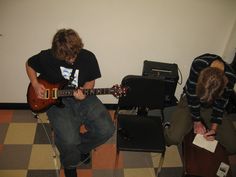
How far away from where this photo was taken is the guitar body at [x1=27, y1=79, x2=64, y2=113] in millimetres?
2758

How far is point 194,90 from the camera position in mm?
2836

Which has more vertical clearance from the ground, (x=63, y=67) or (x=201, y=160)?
(x=63, y=67)

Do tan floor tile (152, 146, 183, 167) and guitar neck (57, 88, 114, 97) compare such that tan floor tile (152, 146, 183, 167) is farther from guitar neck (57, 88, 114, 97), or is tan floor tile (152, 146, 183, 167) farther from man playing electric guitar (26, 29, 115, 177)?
guitar neck (57, 88, 114, 97)

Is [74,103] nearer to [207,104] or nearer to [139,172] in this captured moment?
[139,172]

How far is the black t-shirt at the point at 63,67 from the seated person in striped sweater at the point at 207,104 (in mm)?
998

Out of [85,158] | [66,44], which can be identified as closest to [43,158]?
[85,158]

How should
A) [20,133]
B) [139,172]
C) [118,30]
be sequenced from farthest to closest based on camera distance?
[20,133], [118,30], [139,172]

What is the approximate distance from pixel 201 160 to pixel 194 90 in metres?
0.70

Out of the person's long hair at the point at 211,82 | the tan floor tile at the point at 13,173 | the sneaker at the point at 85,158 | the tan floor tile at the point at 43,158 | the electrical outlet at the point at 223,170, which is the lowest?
the tan floor tile at the point at 13,173

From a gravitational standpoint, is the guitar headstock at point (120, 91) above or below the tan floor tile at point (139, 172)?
above

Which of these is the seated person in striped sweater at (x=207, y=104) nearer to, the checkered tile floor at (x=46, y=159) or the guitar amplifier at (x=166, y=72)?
the guitar amplifier at (x=166, y=72)

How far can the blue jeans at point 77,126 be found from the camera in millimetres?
2564

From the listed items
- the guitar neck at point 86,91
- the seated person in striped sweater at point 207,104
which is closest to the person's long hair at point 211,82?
the seated person in striped sweater at point 207,104

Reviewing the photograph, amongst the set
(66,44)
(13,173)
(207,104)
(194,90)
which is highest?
(66,44)
